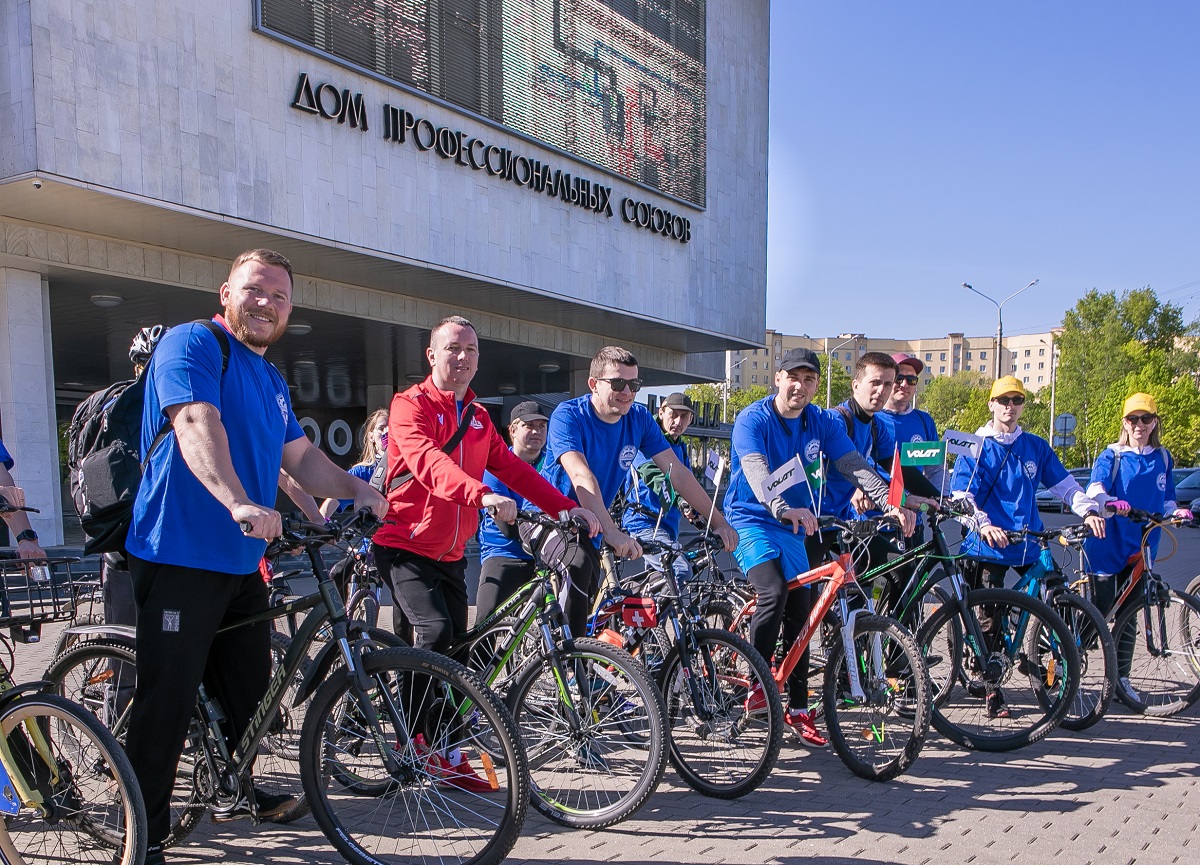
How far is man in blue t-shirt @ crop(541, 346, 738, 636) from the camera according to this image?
4.84m

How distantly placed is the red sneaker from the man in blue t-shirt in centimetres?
97

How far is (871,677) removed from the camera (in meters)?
4.57

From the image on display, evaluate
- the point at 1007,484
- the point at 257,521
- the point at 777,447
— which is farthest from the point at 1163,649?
the point at 257,521

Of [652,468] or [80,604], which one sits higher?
[652,468]

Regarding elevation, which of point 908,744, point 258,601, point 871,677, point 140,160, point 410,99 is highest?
point 410,99

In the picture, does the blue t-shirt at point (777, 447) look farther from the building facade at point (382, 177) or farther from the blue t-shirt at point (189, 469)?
the building facade at point (382, 177)

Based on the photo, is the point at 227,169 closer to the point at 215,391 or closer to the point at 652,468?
the point at 652,468

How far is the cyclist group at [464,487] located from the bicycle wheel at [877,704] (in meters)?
0.46

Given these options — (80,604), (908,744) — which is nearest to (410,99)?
(80,604)

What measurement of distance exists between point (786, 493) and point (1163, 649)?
8.26ft

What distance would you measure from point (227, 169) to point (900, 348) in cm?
18079

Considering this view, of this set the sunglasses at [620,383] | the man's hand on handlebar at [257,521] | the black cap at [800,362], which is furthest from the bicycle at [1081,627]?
the man's hand on handlebar at [257,521]

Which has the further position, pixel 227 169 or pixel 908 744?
pixel 227 169

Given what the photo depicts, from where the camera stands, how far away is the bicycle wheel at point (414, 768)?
3.19 m
